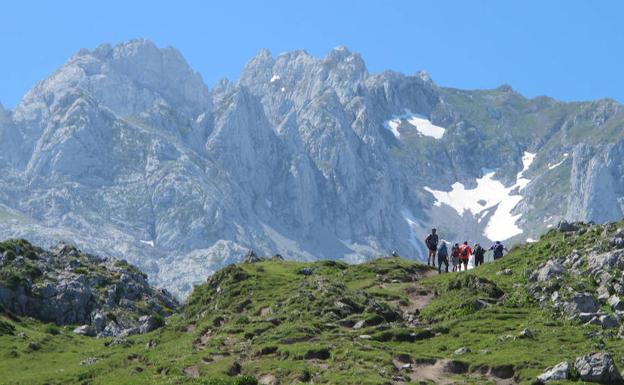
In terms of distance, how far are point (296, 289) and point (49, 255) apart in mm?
56066

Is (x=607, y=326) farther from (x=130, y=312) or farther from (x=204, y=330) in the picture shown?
(x=130, y=312)

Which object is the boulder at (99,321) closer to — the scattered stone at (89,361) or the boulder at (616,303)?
the scattered stone at (89,361)

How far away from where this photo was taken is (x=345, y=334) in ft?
194

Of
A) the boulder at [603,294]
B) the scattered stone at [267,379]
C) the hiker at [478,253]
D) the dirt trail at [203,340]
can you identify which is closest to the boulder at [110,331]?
the dirt trail at [203,340]

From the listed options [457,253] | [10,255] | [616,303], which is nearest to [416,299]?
[457,253]

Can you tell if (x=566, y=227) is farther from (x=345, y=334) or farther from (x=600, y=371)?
(x=600, y=371)

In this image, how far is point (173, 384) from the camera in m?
48.9

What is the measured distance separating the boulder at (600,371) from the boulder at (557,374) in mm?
528

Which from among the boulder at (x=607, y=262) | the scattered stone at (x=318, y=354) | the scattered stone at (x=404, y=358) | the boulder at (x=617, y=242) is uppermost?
the boulder at (x=617, y=242)

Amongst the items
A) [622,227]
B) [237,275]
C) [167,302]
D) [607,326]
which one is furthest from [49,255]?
[607,326]

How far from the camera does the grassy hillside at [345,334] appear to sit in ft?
164

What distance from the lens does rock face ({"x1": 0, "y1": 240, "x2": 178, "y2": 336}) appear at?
97938 millimetres

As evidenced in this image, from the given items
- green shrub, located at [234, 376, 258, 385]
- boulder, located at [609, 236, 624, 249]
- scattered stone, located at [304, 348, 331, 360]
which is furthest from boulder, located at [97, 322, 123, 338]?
boulder, located at [609, 236, 624, 249]

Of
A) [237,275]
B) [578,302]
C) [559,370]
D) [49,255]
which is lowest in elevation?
[559,370]
